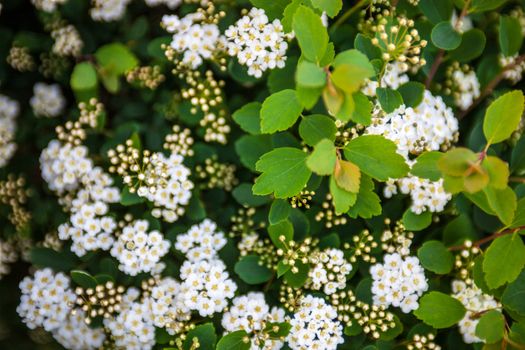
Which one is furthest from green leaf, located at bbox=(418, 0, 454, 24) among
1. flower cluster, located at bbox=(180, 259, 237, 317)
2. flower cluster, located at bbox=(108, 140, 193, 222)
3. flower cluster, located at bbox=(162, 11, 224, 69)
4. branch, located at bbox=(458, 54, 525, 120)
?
flower cluster, located at bbox=(180, 259, 237, 317)

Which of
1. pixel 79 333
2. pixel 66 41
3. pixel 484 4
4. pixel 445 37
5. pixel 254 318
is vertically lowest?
pixel 79 333

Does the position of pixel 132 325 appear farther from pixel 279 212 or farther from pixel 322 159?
pixel 322 159

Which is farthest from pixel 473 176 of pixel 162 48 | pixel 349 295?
pixel 162 48

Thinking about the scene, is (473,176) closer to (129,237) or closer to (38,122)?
(129,237)

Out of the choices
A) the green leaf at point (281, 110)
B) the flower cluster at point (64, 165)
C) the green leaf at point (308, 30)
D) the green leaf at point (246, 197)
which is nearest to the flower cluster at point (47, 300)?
the flower cluster at point (64, 165)

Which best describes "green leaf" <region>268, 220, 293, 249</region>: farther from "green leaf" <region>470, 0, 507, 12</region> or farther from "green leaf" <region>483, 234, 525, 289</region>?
"green leaf" <region>470, 0, 507, 12</region>

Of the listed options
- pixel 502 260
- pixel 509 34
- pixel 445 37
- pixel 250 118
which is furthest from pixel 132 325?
pixel 509 34
